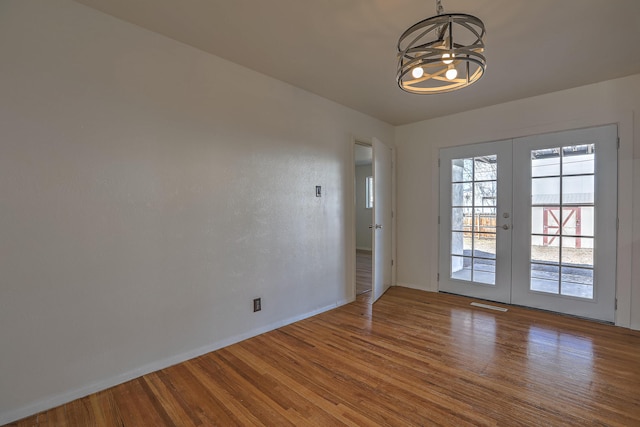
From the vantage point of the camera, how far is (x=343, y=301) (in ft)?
12.2

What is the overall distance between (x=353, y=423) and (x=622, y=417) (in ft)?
5.05

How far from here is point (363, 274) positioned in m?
5.26

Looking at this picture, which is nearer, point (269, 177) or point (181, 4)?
point (181, 4)

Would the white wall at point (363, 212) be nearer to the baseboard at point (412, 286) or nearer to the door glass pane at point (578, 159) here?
the baseboard at point (412, 286)

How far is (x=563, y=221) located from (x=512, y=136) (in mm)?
1112

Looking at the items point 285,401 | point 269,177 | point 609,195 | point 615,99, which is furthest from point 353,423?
point 615,99

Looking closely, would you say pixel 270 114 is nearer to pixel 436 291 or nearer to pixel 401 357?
pixel 401 357

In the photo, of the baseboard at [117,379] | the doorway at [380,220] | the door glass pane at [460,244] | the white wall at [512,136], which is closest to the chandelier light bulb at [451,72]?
the doorway at [380,220]

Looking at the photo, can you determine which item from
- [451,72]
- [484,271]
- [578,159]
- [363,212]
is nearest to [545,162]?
[578,159]

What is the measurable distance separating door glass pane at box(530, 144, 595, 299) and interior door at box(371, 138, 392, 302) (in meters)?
1.70

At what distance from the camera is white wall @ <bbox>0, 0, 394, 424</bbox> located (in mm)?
1693

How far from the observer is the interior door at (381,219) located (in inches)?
146

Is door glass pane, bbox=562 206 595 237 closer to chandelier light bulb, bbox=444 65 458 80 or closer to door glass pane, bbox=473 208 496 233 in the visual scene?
door glass pane, bbox=473 208 496 233

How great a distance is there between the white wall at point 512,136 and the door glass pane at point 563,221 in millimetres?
244
